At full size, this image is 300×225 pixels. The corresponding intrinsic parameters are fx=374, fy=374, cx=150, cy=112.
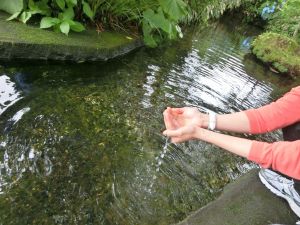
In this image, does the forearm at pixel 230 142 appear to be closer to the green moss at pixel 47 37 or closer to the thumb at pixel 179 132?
the thumb at pixel 179 132

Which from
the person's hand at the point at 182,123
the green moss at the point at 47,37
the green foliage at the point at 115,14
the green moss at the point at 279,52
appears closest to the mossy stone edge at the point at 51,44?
the green moss at the point at 47,37

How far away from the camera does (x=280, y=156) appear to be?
1.89m

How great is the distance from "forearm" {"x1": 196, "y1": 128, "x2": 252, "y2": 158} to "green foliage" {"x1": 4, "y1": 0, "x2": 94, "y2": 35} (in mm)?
2916

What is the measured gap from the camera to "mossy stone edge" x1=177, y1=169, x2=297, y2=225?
2104mm

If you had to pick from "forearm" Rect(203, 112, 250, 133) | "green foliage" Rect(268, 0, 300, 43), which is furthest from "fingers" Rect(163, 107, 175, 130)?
"green foliage" Rect(268, 0, 300, 43)

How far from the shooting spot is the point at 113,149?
3.11 metres

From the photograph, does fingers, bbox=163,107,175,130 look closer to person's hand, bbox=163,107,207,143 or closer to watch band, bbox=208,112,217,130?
person's hand, bbox=163,107,207,143

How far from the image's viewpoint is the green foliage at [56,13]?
4.37 meters

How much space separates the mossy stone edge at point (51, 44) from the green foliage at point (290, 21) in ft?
23.5

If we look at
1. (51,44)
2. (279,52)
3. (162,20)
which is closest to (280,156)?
(51,44)

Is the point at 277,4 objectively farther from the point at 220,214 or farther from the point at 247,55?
the point at 220,214

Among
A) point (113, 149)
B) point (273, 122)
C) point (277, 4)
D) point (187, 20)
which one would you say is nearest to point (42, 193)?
point (113, 149)

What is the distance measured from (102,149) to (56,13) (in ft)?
7.94

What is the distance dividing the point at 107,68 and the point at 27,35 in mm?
1033
